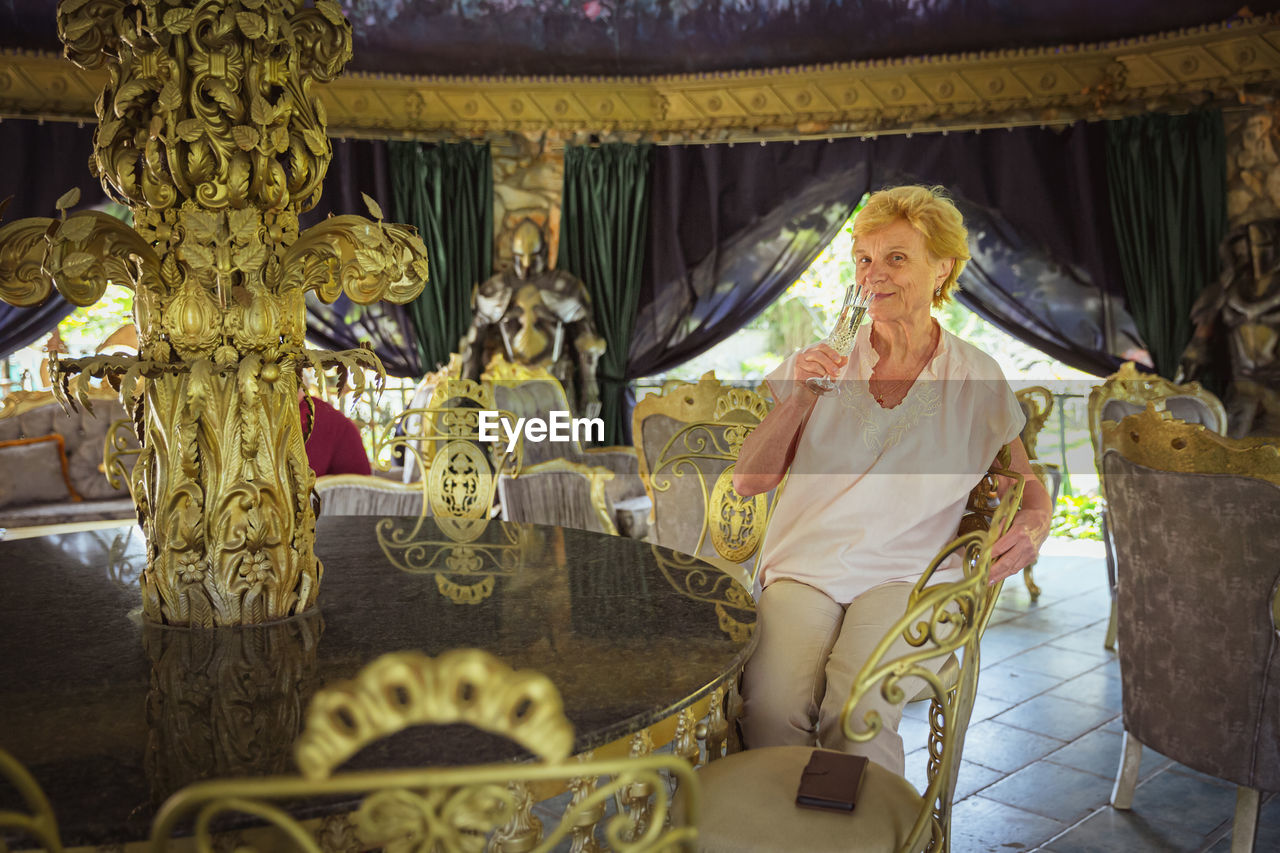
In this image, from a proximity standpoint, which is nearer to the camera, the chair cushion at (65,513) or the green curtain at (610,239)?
the chair cushion at (65,513)

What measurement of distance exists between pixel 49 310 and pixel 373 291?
622 centimetres

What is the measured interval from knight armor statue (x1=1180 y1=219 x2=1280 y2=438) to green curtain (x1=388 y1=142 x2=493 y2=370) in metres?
4.94

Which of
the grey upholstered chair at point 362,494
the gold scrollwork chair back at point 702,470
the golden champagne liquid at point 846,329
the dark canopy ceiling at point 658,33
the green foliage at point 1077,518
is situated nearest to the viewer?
the golden champagne liquid at point 846,329

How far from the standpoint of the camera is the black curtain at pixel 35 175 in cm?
650

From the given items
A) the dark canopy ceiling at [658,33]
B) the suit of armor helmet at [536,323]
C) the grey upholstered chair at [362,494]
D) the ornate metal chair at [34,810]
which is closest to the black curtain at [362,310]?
the suit of armor helmet at [536,323]

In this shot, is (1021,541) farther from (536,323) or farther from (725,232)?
(725,232)

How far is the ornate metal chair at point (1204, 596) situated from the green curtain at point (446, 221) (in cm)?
564

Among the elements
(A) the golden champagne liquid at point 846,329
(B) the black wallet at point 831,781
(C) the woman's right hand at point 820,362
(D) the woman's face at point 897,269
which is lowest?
(B) the black wallet at point 831,781

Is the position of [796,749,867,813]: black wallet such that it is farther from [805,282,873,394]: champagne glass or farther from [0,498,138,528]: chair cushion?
[0,498,138,528]: chair cushion

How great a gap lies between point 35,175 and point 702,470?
5.80 metres

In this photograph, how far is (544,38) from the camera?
24.4 feet

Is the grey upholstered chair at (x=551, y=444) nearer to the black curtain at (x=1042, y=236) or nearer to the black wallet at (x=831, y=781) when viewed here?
the black curtain at (x=1042, y=236)

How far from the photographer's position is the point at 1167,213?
20.5 feet

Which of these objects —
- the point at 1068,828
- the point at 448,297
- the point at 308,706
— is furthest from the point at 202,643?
the point at 448,297
